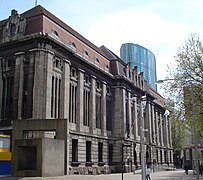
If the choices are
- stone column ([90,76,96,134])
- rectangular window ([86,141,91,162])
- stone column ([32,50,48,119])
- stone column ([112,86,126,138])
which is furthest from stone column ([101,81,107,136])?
stone column ([32,50,48,119])

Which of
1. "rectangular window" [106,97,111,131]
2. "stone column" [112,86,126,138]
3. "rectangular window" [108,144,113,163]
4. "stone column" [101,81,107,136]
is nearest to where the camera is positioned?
"stone column" [101,81,107,136]

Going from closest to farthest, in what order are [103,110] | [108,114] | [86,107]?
[86,107] < [103,110] < [108,114]

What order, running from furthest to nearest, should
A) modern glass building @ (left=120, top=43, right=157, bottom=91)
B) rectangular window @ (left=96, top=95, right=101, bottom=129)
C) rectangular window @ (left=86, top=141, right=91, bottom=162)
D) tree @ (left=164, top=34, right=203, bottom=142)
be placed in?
modern glass building @ (left=120, top=43, right=157, bottom=91) < rectangular window @ (left=96, top=95, right=101, bottom=129) < rectangular window @ (left=86, top=141, right=91, bottom=162) < tree @ (left=164, top=34, right=203, bottom=142)

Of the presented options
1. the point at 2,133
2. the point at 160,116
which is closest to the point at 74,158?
the point at 2,133

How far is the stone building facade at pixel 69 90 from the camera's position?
40.0 m

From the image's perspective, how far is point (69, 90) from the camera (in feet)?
149

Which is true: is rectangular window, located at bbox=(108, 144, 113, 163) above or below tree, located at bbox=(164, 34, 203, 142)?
below

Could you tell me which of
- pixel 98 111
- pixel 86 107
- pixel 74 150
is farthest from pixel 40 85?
pixel 98 111

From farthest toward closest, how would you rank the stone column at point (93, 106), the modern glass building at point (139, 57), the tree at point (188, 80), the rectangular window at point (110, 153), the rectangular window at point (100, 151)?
the modern glass building at point (139, 57) < the rectangular window at point (110, 153) < the rectangular window at point (100, 151) < the stone column at point (93, 106) < the tree at point (188, 80)

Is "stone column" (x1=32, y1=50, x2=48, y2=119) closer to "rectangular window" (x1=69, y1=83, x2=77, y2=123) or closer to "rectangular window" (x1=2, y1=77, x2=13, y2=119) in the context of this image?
"rectangular window" (x1=2, y1=77, x2=13, y2=119)

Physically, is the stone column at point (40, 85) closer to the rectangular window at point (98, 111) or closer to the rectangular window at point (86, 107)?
the rectangular window at point (86, 107)

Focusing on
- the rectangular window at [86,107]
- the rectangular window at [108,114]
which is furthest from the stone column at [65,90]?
the rectangular window at [108,114]

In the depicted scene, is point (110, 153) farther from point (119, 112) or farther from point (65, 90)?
point (65, 90)

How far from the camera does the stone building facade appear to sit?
4000 cm
